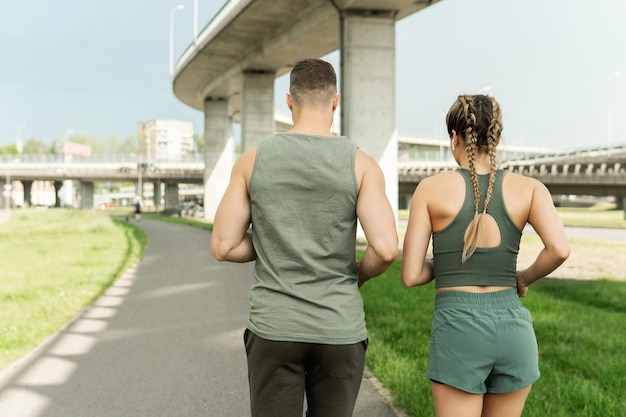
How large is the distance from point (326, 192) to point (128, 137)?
504 feet

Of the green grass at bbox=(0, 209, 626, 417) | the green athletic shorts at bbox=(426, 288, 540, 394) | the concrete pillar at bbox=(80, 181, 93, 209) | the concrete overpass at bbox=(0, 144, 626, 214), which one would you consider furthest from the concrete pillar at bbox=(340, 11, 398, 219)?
the concrete pillar at bbox=(80, 181, 93, 209)

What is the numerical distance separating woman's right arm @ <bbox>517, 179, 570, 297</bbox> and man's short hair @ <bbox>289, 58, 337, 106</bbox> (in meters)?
0.86

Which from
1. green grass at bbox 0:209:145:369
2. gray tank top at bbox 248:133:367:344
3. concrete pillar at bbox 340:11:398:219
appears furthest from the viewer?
concrete pillar at bbox 340:11:398:219

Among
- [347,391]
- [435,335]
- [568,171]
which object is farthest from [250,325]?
[568,171]

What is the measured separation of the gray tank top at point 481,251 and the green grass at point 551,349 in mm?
2311

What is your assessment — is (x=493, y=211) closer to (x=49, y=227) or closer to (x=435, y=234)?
(x=435, y=234)

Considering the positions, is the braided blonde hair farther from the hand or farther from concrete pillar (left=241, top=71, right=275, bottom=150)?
concrete pillar (left=241, top=71, right=275, bottom=150)

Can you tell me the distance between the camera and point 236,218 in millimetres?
2535

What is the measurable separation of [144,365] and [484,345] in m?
4.51

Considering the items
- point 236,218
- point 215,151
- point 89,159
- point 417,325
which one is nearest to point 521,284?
point 236,218

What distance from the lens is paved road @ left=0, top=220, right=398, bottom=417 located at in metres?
4.91

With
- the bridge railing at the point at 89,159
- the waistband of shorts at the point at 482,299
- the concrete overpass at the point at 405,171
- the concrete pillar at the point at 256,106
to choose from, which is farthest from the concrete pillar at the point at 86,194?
the waistband of shorts at the point at 482,299

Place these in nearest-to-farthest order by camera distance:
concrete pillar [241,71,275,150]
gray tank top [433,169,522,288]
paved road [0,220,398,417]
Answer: gray tank top [433,169,522,288]
paved road [0,220,398,417]
concrete pillar [241,71,275,150]

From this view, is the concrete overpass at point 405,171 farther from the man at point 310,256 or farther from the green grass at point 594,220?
the man at point 310,256
